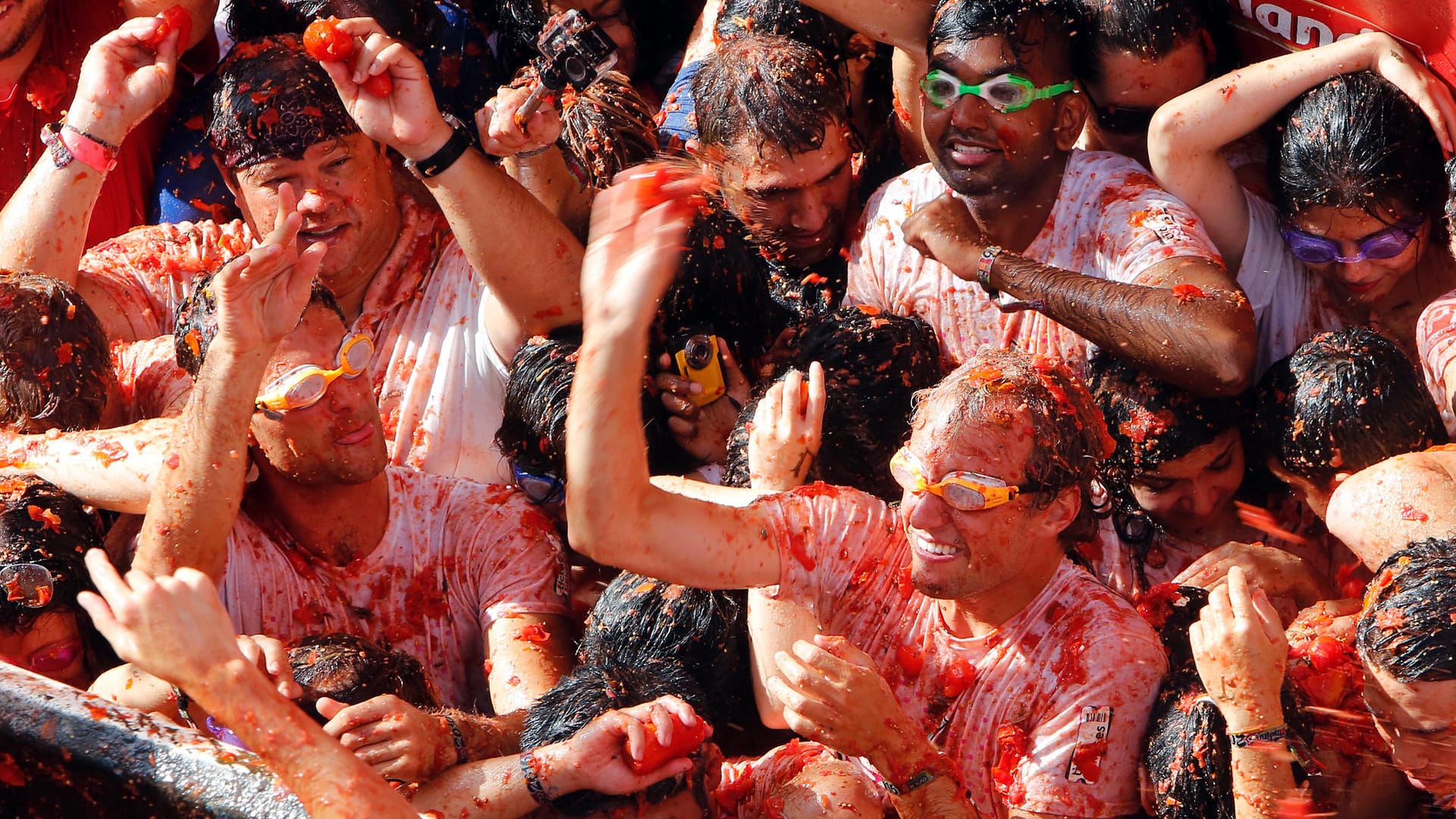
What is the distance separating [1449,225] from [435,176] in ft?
9.55

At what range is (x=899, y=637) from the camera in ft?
13.0

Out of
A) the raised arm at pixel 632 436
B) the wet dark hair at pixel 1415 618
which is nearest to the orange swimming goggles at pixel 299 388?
the raised arm at pixel 632 436

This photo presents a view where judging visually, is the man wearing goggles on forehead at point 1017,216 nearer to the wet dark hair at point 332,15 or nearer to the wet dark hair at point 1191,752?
the wet dark hair at point 1191,752

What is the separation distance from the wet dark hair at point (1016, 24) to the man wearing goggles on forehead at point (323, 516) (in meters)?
1.95

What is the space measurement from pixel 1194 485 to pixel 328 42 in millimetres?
2818

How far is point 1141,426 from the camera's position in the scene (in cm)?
468

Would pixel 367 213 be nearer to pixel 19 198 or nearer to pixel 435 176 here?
pixel 435 176

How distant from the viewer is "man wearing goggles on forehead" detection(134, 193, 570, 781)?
414 centimetres

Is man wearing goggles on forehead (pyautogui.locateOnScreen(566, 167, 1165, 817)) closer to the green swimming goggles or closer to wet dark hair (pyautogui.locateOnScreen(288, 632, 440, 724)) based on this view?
wet dark hair (pyautogui.locateOnScreen(288, 632, 440, 724))

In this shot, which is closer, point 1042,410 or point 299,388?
point 1042,410

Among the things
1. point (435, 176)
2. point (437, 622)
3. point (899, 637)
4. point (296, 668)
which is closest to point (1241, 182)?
point (899, 637)

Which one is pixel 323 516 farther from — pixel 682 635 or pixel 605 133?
pixel 605 133

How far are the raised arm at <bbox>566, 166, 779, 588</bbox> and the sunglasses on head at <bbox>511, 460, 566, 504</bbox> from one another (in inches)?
43.9

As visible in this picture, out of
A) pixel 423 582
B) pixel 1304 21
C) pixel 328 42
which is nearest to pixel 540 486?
pixel 423 582
